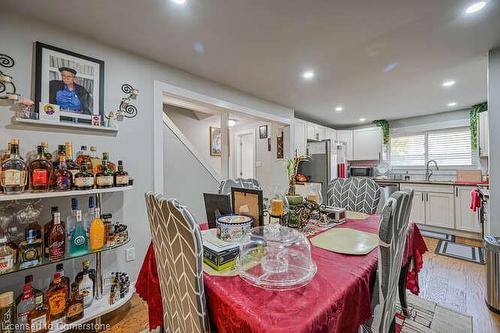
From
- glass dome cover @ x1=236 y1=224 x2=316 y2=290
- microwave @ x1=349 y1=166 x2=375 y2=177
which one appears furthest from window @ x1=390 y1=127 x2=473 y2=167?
glass dome cover @ x1=236 y1=224 x2=316 y2=290

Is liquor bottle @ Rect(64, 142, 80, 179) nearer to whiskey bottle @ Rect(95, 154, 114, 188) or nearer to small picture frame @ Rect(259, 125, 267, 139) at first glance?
whiskey bottle @ Rect(95, 154, 114, 188)

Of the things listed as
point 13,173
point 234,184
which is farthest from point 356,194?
point 13,173

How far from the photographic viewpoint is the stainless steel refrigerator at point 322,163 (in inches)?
164

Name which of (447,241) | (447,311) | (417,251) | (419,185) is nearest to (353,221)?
(417,251)

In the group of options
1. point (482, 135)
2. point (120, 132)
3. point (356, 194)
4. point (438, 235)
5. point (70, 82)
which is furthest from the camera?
point (438, 235)

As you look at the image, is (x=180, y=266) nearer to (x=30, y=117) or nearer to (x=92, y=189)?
(x=92, y=189)

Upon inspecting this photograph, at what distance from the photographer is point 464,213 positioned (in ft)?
11.5

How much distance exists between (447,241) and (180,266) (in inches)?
171

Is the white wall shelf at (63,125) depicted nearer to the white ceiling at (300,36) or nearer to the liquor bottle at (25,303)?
the white ceiling at (300,36)

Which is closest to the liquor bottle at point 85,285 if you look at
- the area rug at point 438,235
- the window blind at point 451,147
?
the area rug at point 438,235

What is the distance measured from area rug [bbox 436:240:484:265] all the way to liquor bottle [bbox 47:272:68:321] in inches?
161

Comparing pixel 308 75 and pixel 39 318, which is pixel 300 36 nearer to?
pixel 308 75

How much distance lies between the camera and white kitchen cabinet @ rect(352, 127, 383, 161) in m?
5.03

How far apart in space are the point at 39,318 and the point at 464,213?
17.2ft
